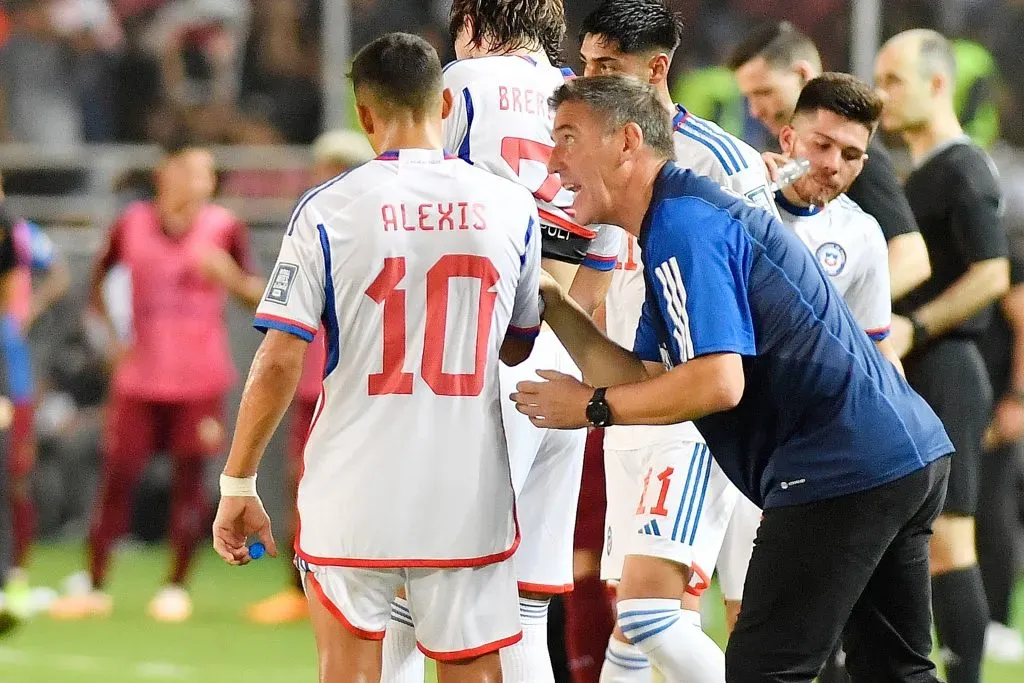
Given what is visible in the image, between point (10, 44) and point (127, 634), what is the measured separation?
253 inches

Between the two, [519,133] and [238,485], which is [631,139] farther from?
[238,485]

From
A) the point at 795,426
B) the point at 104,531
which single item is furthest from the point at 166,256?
the point at 795,426

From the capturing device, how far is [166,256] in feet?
29.9

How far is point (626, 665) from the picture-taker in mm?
5113

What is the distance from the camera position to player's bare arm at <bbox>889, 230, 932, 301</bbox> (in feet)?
18.7

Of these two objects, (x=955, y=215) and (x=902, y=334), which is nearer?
(x=902, y=334)

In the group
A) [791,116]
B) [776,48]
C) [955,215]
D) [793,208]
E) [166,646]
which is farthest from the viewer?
[166,646]

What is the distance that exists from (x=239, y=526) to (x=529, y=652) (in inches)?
38.4

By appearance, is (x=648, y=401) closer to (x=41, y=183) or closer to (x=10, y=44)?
(x=41, y=183)

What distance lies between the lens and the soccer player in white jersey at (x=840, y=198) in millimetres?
5008

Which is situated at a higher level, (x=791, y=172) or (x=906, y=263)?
(x=791, y=172)

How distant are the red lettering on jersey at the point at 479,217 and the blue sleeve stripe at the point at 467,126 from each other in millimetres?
554

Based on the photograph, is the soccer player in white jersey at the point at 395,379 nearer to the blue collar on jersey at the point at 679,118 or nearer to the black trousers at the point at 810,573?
the black trousers at the point at 810,573

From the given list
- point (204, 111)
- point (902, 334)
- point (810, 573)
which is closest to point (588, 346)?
point (810, 573)
